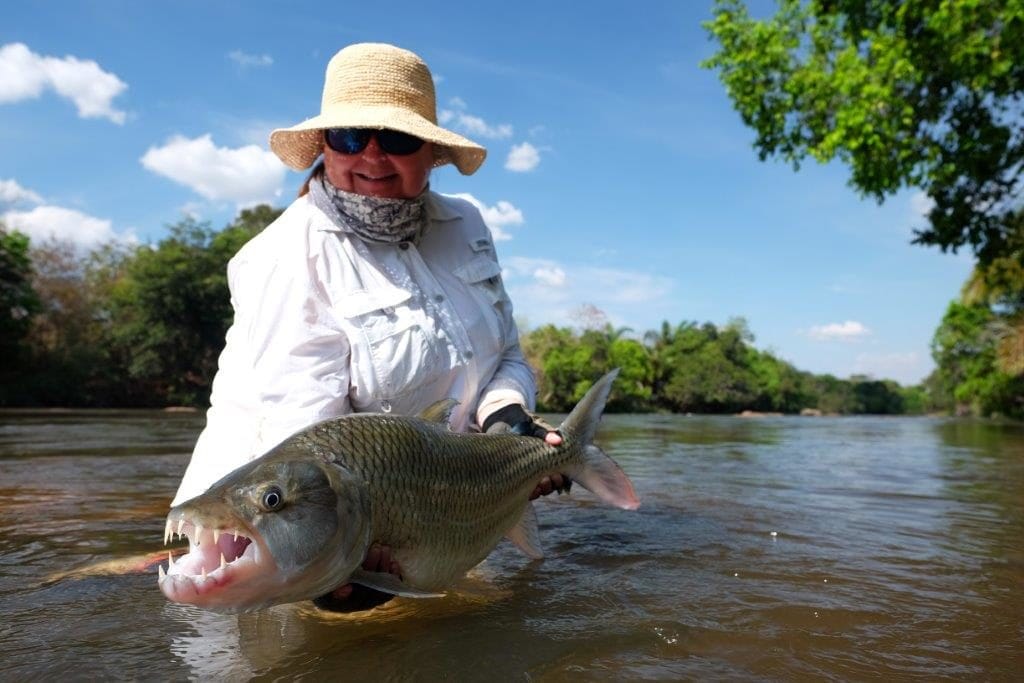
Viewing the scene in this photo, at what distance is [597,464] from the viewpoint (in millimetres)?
3199

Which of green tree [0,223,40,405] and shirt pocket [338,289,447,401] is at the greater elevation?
green tree [0,223,40,405]

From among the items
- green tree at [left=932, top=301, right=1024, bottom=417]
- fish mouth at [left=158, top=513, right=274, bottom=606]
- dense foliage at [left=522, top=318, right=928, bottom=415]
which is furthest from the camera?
dense foliage at [left=522, top=318, right=928, bottom=415]

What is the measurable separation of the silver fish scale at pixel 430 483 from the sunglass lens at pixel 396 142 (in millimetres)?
1183

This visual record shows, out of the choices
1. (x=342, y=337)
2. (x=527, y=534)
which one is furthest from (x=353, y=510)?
(x=527, y=534)

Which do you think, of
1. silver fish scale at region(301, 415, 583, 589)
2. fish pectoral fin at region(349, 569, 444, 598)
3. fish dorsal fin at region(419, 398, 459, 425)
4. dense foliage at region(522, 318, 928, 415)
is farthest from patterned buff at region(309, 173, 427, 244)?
dense foliage at region(522, 318, 928, 415)

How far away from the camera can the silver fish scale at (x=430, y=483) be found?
2076 mm

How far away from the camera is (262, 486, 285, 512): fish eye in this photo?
1716 mm

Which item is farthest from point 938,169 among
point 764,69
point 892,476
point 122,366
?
point 122,366

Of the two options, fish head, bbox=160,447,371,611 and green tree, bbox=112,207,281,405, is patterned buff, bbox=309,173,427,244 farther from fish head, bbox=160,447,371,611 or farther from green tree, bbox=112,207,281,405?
green tree, bbox=112,207,281,405

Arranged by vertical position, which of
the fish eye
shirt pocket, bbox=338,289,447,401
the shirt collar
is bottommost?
the fish eye

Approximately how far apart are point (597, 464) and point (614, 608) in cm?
59

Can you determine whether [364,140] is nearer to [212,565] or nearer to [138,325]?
[212,565]

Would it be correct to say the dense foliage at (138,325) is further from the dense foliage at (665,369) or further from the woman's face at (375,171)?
the woman's face at (375,171)

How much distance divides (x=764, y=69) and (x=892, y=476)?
7.43 meters
